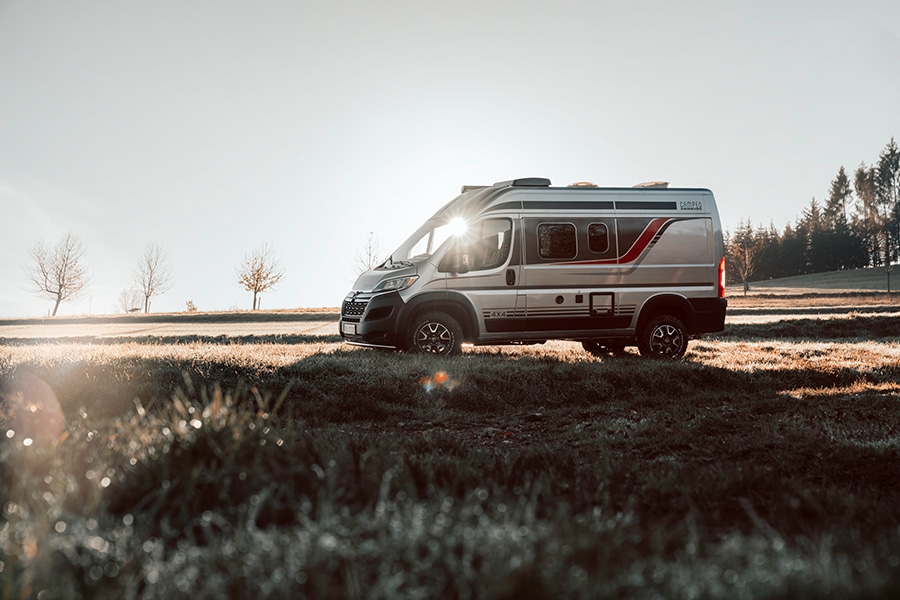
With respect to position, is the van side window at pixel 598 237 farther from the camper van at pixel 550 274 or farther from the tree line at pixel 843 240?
the tree line at pixel 843 240

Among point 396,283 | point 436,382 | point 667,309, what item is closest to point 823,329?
point 667,309

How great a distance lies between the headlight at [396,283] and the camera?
11.2 metres

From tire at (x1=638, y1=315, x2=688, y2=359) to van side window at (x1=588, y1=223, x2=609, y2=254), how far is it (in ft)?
5.65

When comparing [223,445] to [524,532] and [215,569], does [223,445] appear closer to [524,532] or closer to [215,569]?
[215,569]

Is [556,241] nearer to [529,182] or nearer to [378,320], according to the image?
[529,182]

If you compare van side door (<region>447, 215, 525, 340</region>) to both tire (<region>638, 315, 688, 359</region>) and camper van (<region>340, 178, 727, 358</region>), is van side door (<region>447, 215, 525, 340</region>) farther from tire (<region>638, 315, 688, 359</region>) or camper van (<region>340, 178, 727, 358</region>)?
tire (<region>638, 315, 688, 359</region>)

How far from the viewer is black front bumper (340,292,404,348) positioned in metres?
11.2

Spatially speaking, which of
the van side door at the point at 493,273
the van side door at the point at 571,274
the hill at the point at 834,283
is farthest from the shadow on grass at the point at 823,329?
the hill at the point at 834,283

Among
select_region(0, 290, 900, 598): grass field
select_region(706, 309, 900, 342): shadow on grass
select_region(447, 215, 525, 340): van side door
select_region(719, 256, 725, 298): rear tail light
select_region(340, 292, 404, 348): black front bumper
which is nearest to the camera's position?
select_region(0, 290, 900, 598): grass field

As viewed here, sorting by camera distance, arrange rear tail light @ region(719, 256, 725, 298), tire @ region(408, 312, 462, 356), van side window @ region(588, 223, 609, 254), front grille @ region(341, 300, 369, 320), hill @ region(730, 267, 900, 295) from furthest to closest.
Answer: hill @ region(730, 267, 900, 295), rear tail light @ region(719, 256, 725, 298), van side window @ region(588, 223, 609, 254), front grille @ region(341, 300, 369, 320), tire @ region(408, 312, 462, 356)

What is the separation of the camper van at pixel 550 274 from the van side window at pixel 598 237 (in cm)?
Answer: 2

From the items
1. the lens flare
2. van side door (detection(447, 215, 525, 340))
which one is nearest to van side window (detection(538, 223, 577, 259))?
van side door (detection(447, 215, 525, 340))

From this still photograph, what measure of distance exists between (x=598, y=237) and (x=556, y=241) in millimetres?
852

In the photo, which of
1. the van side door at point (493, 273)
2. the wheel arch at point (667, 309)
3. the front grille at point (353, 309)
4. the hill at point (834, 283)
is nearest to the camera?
the van side door at point (493, 273)
